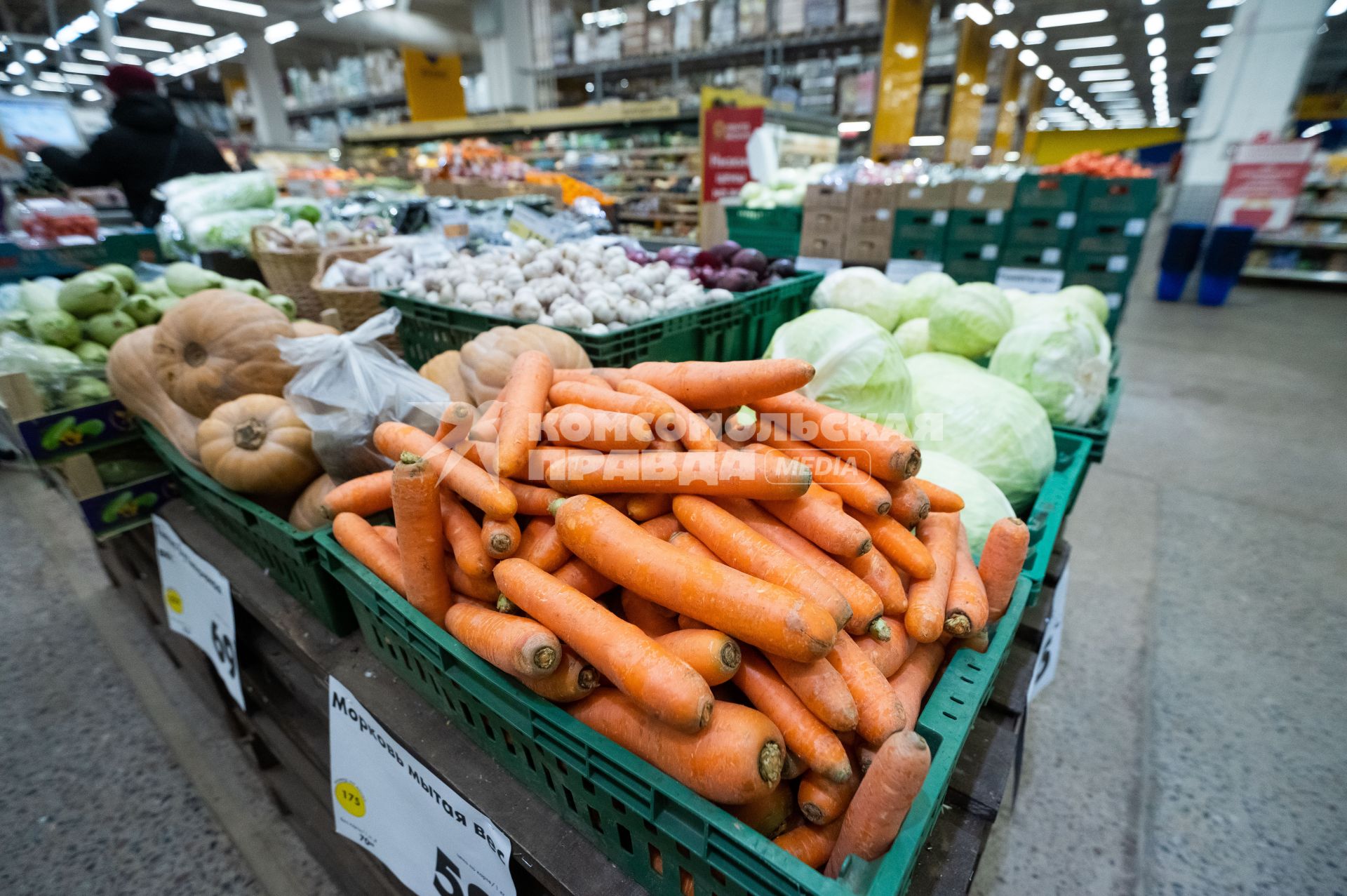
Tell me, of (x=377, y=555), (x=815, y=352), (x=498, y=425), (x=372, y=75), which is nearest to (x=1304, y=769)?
(x=815, y=352)

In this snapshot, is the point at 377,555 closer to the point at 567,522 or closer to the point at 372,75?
the point at 567,522

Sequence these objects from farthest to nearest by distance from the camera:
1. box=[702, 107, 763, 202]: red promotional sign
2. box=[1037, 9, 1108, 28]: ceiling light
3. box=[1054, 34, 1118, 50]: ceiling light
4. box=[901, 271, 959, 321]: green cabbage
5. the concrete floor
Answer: box=[1054, 34, 1118, 50]: ceiling light
box=[1037, 9, 1108, 28]: ceiling light
box=[702, 107, 763, 202]: red promotional sign
box=[901, 271, 959, 321]: green cabbage
the concrete floor

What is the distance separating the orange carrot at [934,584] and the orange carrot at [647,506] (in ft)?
1.28

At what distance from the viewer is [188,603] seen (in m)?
1.46

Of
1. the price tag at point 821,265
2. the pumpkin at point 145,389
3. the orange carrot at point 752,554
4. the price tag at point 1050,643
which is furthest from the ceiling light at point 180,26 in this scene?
the price tag at point 1050,643

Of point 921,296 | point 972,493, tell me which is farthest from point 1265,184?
point 972,493

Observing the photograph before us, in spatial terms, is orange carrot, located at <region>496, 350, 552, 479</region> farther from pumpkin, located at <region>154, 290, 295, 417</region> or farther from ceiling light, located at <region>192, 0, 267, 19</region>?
ceiling light, located at <region>192, 0, 267, 19</region>

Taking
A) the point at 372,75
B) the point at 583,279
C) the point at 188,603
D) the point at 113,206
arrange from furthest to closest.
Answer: the point at 372,75
the point at 113,206
the point at 583,279
the point at 188,603

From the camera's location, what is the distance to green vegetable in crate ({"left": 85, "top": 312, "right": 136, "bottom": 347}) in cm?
180

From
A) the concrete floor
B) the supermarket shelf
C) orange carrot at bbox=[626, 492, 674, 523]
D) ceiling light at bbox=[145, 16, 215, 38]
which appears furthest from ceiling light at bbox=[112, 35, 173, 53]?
the supermarket shelf

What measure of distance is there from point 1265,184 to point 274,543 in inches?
466

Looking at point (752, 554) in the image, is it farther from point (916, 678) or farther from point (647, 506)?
point (916, 678)

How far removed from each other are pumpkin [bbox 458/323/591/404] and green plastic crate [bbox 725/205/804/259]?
8.07 feet

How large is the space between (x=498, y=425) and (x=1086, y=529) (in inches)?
117
